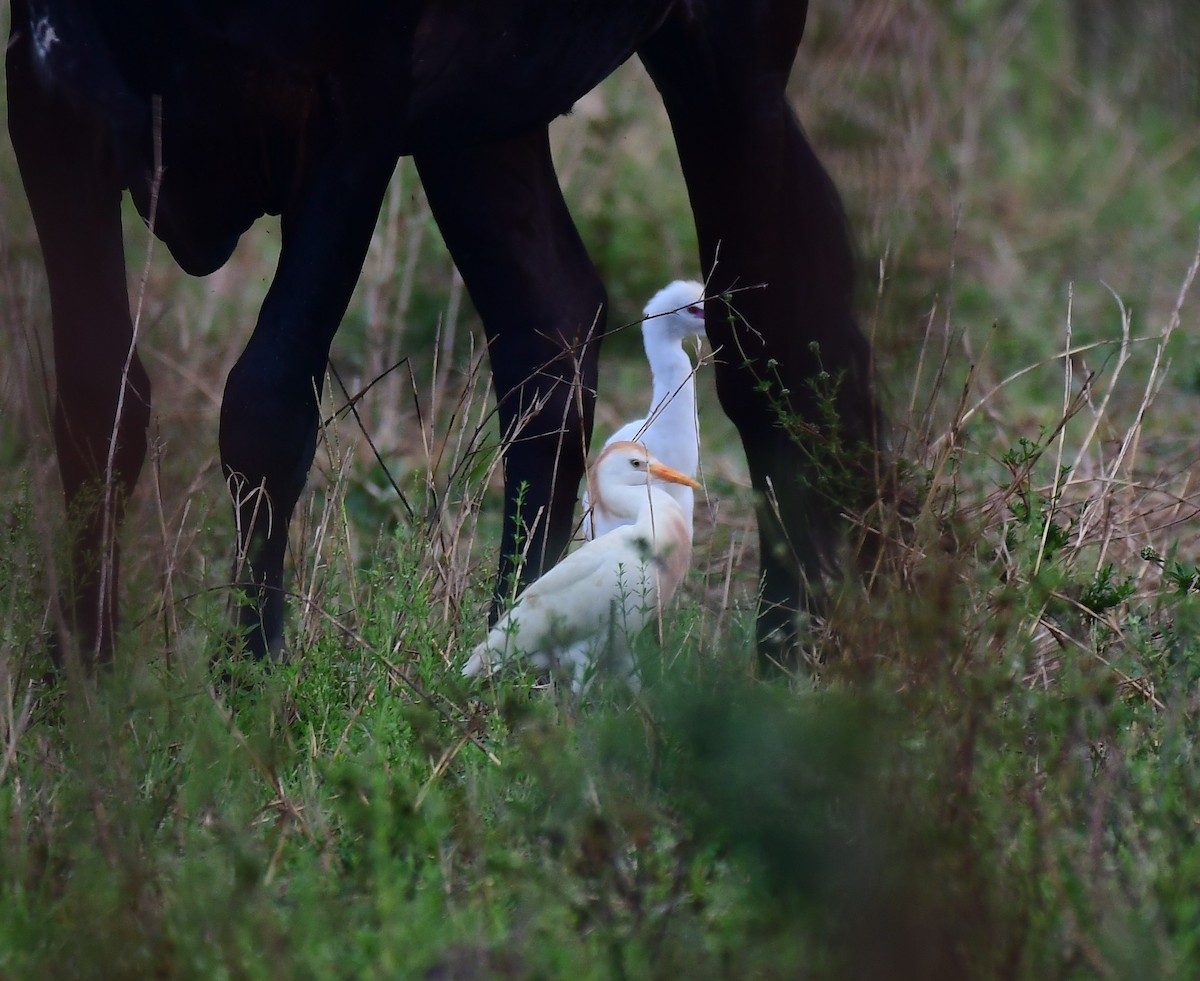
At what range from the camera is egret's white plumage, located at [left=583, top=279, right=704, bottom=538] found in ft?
13.4

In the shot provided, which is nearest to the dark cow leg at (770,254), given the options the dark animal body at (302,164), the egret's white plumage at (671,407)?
the dark animal body at (302,164)

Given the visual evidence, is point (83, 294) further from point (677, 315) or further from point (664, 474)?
point (677, 315)

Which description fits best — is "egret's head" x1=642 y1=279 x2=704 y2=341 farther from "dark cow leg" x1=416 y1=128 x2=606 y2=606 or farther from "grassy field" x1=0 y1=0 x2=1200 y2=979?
"dark cow leg" x1=416 y1=128 x2=606 y2=606

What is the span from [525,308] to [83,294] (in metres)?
1.02

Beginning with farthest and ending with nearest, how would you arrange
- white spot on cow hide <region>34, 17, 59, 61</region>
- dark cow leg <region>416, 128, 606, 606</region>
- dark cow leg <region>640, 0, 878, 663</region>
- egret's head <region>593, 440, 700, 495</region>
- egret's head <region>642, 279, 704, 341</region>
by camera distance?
egret's head <region>642, 279, 704, 341</region> → egret's head <region>593, 440, 700, 495</region> → dark cow leg <region>416, 128, 606, 606</region> → dark cow leg <region>640, 0, 878, 663</region> → white spot on cow hide <region>34, 17, 59, 61</region>

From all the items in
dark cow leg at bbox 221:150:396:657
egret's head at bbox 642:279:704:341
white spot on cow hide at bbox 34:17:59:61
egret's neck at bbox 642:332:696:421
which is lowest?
egret's neck at bbox 642:332:696:421

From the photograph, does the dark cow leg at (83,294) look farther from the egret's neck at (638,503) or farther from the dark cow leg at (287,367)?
the egret's neck at (638,503)

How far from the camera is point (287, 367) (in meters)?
3.13

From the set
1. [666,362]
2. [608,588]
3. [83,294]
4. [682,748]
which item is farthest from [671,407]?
[682,748]

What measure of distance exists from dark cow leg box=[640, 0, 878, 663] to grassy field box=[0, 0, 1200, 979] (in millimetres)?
94

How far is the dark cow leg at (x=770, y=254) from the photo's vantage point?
3695mm

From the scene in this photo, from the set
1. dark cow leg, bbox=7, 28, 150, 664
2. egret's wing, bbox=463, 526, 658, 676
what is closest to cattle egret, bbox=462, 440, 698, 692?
egret's wing, bbox=463, 526, 658, 676

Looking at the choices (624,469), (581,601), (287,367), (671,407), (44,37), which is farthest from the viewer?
(671,407)

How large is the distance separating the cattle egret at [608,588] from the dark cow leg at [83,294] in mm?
684
